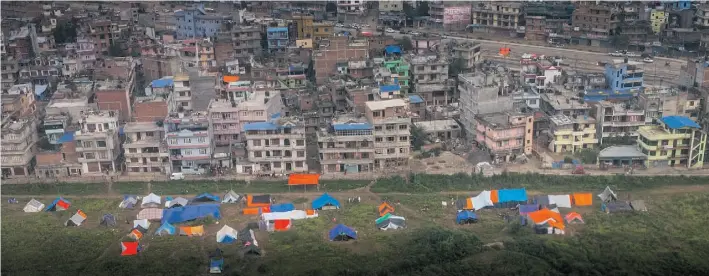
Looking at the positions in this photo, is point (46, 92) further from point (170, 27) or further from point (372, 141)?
point (372, 141)

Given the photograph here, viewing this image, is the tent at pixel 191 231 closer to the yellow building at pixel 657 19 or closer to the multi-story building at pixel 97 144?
the multi-story building at pixel 97 144

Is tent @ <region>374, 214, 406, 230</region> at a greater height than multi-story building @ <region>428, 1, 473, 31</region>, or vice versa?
multi-story building @ <region>428, 1, 473, 31</region>

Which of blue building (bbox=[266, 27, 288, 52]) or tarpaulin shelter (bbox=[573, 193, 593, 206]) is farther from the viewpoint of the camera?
blue building (bbox=[266, 27, 288, 52])

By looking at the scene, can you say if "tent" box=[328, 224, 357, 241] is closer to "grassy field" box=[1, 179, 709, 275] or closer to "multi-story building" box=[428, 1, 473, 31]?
"grassy field" box=[1, 179, 709, 275]

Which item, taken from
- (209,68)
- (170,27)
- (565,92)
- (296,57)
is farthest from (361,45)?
(170,27)

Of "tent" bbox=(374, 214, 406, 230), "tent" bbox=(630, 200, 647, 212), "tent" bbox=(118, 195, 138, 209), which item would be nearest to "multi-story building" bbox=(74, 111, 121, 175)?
"tent" bbox=(118, 195, 138, 209)

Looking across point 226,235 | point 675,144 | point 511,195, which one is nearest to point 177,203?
point 226,235

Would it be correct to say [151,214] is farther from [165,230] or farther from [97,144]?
[97,144]
